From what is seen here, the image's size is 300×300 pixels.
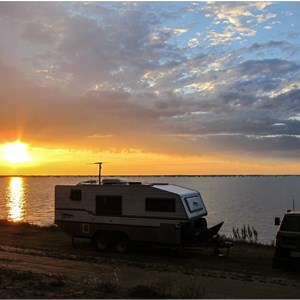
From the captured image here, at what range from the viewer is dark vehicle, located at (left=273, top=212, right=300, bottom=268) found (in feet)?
48.2

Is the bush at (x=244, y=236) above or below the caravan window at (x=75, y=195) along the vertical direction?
below

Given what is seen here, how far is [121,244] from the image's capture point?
18.7 meters

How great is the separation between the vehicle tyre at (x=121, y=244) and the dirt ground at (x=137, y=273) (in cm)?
35

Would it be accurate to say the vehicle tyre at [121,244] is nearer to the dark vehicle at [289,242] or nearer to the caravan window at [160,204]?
the caravan window at [160,204]

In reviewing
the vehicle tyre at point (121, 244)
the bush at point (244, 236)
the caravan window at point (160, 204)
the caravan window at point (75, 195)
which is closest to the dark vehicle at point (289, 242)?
the caravan window at point (160, 204)

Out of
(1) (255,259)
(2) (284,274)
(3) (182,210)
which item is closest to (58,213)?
(3) (182,210)

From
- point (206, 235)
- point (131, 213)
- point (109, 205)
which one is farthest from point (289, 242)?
point (109, 205)

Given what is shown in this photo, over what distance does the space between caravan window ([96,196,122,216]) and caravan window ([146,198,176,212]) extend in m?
1.34

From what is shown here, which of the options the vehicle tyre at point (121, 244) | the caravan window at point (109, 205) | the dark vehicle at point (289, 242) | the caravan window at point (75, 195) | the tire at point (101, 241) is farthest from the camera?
the caravan window at point (75, 195)

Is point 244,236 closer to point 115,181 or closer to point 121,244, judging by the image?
point 121,244

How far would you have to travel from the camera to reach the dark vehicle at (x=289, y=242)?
1469 centimetres

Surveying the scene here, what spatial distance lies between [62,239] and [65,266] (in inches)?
359

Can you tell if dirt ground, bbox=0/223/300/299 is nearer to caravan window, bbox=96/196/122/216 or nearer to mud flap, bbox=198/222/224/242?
mud flap, bbox=198/222/224/242

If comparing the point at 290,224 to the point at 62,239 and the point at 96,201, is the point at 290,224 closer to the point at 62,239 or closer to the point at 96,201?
the point at 96,201
